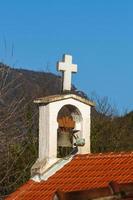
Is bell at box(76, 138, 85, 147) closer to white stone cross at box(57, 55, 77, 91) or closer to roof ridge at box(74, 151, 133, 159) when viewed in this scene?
roof ridge at box(74, 151, 133, 159)

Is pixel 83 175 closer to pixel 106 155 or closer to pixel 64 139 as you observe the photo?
pixel 106 155

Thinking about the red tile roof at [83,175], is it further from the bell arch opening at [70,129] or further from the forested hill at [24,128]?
the forested hill at [24,128]

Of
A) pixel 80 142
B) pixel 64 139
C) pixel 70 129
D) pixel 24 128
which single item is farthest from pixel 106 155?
pixel 24 128

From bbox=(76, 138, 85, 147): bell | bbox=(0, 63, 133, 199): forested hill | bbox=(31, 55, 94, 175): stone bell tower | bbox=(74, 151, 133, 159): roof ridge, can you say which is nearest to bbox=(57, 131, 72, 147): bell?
bbox=(31, 55, 94, 175): stone bell tower

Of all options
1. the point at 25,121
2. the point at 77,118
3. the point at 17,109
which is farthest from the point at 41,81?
the point at 77,118

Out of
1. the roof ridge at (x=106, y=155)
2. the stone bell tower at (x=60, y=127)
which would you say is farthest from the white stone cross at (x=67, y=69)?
the roof ridge at (x=106, y=155)

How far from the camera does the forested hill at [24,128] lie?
65.4 ft

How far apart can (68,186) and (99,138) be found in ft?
45.7

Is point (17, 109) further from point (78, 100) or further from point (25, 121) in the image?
point (78, 100)

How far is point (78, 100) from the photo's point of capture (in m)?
12.9

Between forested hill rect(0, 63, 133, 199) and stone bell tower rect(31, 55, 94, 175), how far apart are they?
6.03 m

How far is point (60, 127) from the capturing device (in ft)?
42.7

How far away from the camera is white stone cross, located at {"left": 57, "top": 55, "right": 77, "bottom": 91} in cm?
1336

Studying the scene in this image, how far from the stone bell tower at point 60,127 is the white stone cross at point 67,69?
21 cm
